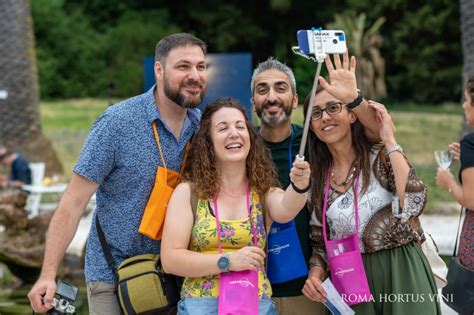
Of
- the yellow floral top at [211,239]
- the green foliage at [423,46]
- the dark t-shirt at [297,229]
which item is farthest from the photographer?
the green foliage at [423,46]

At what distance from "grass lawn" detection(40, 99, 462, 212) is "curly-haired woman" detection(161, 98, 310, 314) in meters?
7.08

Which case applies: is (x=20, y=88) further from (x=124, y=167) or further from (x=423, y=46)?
(x=423, y=46)

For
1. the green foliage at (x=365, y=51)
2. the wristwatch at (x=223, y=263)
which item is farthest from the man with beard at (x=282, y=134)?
the green foliage at (x=365, y=51)

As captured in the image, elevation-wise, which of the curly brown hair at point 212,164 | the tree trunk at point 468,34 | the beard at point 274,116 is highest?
the tree trunk at point 468,34

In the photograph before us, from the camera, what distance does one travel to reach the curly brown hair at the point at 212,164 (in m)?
3.08

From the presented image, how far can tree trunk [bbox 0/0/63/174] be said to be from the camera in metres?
12.3

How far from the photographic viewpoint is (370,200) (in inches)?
128

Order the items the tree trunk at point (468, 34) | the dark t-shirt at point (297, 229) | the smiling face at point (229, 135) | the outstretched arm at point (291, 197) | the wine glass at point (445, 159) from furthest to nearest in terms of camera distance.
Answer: the tree trunk at point (468, 34) → the wine glass at point (445, 159) → the dark t-shirt at point (297, 229) → the smiling face at point (229, 135) → the outstretched arm at point (291, 197)

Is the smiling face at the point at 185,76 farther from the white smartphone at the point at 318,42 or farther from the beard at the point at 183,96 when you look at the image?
the white smartphone at the point at 318,42

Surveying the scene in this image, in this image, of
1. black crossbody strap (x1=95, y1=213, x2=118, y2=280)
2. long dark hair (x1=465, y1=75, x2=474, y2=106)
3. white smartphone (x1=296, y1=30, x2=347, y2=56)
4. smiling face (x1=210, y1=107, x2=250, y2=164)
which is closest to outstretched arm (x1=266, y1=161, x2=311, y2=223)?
smiling face (x1=210, y1=107, x2=250, y2=164)

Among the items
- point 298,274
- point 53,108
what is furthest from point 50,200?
point 53,108

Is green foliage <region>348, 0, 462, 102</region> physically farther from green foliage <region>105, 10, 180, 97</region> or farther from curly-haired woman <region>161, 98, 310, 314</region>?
curly-haired woman <region>161, 98, 310, 314</region>

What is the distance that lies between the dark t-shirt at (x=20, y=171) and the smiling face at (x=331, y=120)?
806 cm

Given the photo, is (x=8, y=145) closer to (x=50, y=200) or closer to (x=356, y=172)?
(x=50, y=200)
